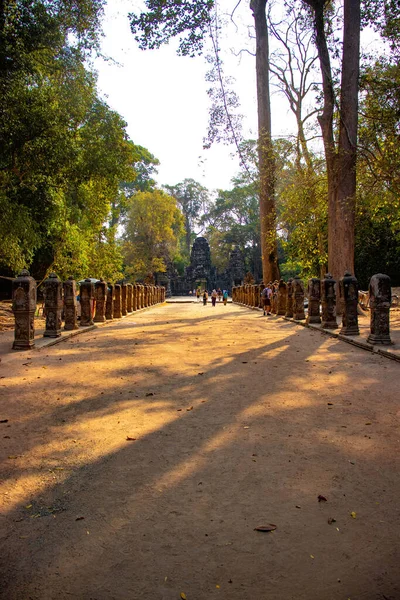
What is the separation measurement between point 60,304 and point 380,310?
21.5ft

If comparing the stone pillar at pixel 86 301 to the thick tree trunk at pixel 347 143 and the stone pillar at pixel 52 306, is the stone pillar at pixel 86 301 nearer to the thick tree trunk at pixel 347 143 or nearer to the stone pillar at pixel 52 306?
the stone pillar at pixel 52 306

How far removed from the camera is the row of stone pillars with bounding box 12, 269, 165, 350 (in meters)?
8.48

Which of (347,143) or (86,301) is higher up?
(347,143)

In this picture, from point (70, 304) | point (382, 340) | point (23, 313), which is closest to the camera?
point (382, 340)

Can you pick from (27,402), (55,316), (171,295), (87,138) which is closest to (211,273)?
(171,295)

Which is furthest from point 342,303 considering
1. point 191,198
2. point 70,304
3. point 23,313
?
point 191,198

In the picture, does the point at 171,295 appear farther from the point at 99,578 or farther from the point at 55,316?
the point at 99,578

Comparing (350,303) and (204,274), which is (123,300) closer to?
(350,303)

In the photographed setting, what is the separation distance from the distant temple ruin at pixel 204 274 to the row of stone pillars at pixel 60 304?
37669mm

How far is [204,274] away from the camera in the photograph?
60.2 m

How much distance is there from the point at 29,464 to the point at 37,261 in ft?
81.2

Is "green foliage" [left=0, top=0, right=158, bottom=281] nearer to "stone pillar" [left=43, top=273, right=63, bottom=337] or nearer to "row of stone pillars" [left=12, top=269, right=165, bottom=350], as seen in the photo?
"row of stone pillars" [left=12, top=269, right=165, bottom=350]

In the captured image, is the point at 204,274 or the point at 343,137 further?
the point at 204,274

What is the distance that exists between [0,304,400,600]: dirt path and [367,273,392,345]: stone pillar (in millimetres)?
2802
